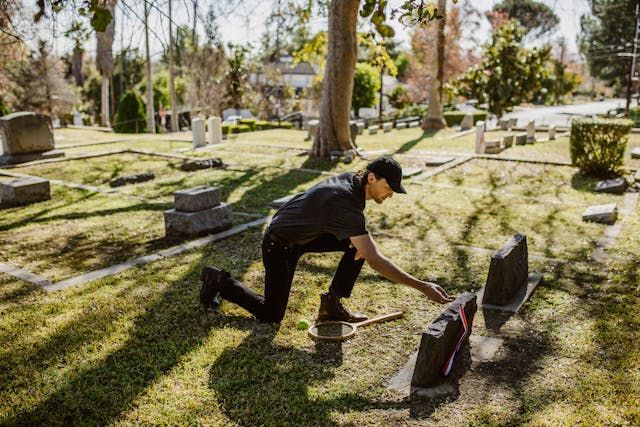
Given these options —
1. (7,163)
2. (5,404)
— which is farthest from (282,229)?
(7,163)

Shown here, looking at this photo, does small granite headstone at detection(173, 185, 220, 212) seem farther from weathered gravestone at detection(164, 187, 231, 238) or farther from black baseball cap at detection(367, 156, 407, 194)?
black baseball cap at detection(367, 156, 407, 194)

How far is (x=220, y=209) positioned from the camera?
25.9 ft

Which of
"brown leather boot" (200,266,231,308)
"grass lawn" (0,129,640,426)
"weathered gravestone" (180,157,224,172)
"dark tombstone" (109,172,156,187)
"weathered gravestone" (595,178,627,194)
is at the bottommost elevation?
"grass lawn" (0,129,640,426)

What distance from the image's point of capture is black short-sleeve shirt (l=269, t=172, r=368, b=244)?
4031mm

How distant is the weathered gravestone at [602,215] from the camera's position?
8.47 metres

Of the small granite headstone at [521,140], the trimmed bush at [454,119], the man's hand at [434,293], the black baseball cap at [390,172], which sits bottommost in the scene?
the man's hand at [434,293]

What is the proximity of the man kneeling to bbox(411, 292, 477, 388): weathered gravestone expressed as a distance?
0.16 metres

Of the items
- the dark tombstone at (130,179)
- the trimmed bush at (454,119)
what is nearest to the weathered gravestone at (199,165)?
the dark tombstone at (130,179)

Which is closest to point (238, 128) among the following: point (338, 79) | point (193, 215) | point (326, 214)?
point (338, 79)

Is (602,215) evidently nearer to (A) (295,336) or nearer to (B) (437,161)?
(B) (437,161)

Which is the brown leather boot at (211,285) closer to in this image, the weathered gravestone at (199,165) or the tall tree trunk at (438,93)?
the weathered gravestone at (199,165)

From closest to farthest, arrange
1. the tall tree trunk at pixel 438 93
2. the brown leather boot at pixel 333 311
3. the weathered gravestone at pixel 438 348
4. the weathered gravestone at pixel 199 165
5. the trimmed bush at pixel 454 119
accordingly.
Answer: the weathered gravestone at pixel 438 348
the brown leather boot at pixel 333 311
the weathered gravestone at pixel 199 165
the tall tree trunk at pixel 438 93
the trimmed bush at pixel 454 119

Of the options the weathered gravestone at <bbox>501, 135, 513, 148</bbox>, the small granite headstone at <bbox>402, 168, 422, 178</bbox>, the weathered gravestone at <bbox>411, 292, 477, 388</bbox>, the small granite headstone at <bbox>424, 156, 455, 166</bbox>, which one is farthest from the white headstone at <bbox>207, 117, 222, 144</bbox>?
the weathered gravestone at <bbox>411, 292, 477, 388</bbox>

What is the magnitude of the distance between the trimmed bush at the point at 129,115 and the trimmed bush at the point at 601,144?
2238cm
